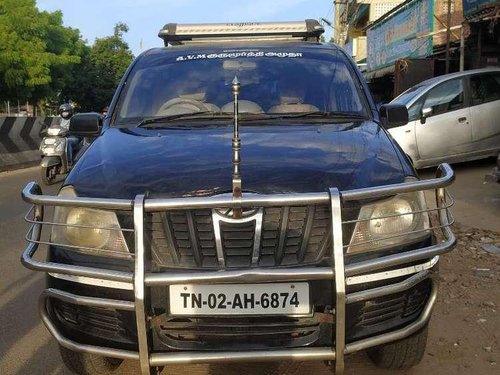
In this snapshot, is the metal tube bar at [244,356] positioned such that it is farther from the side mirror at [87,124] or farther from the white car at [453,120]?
the white car at [453,120]

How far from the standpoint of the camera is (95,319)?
2.75m

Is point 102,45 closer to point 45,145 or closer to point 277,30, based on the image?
point 45,145

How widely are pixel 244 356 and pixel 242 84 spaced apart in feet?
7.03

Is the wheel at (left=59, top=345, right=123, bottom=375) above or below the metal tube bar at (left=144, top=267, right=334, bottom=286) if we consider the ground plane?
below

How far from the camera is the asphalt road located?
353 cm

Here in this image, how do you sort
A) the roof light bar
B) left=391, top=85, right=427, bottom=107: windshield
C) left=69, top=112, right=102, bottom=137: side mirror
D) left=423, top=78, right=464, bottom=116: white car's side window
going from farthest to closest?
left=391, top=85, right=427, bottom=107: windshield → left=423, top=78, right=464, bottom=116: white car's side window → the roof light bar → left=69, top=112, right=102, bottom=137: side mirror

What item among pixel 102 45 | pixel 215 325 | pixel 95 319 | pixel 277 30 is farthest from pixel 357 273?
pixel 102 45

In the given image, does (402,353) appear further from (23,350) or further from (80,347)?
(23,350)

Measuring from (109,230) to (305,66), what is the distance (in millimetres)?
2170

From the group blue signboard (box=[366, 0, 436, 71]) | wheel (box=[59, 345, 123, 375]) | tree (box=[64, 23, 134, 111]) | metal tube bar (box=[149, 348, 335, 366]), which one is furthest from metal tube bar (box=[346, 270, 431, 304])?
tree (box=[64, 23, 134, 111])

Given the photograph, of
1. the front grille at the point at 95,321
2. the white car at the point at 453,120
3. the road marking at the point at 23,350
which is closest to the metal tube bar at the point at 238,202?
the front grille at the point at 95,321

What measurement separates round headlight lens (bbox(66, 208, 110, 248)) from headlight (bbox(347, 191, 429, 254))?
3.55 ft

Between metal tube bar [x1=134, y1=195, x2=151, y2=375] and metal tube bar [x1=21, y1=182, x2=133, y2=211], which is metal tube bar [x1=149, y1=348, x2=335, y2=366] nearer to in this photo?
metal tube bar [x1=134, y1=195, x2=151, y2=375]

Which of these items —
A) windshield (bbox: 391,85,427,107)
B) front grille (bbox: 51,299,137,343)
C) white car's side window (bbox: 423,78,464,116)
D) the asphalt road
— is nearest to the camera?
front grille (bbox: 51,299,137,343)
